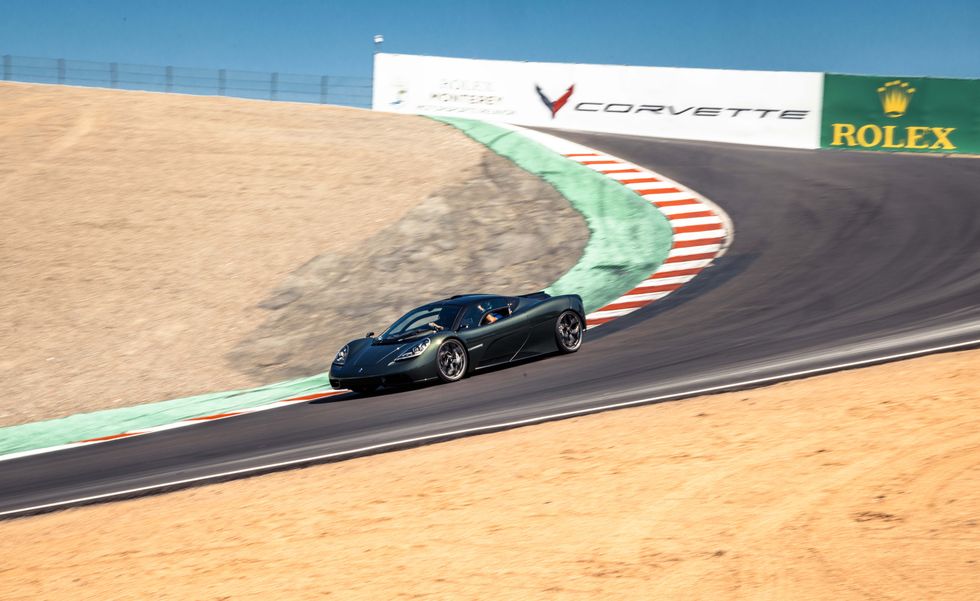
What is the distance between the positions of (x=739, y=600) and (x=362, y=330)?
1223 cm

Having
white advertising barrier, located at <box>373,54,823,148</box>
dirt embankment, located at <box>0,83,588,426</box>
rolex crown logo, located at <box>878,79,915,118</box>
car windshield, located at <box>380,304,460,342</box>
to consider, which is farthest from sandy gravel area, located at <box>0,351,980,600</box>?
white advertising barrier, located at <box>373,54,823,148</box>

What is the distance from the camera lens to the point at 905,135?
28.2 meters

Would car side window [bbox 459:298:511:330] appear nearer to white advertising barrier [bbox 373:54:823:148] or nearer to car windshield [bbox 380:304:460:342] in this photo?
car windshield [bbox 380:304:460:342]

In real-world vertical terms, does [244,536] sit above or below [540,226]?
below

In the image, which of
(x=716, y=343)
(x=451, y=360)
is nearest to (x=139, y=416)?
(x=451, y=360)

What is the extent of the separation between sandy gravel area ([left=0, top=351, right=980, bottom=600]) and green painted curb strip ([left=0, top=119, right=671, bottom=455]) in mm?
5229

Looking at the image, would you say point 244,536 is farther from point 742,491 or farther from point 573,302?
A: point 573,302

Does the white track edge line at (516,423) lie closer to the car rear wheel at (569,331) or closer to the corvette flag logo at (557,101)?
the car rear wheel at (569,331)

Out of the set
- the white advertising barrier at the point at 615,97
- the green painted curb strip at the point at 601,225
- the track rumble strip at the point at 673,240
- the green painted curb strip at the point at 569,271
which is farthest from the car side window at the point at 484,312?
the white advertising barrier at the point at 615,97

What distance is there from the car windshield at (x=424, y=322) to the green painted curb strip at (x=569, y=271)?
5.40 ft

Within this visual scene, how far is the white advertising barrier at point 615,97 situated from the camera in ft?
96.0

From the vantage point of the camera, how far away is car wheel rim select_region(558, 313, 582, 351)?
1380cm

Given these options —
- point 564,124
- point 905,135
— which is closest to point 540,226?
point 564,124

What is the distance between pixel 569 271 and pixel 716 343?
598 cm
